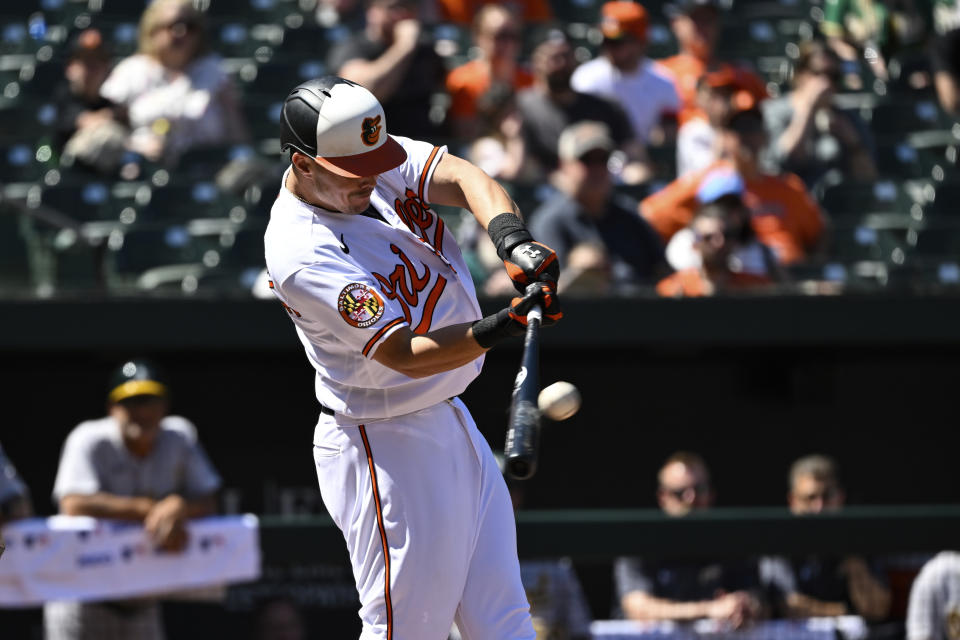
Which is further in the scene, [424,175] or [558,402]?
[424,175]

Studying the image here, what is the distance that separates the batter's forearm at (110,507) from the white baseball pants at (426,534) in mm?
2184

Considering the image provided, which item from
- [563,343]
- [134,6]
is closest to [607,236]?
[563,343]

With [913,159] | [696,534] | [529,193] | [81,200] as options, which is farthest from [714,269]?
[81,200]

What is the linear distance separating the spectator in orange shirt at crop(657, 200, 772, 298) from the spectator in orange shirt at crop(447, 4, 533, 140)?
1.65m

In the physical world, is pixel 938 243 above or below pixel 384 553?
above

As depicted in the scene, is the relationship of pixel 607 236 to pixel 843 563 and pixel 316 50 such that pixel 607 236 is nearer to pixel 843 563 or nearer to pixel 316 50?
pixel 843 563

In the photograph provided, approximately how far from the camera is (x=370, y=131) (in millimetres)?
3279

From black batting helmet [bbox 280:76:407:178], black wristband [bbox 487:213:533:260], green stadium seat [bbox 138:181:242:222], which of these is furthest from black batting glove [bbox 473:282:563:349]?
green stadium seat [bbox 138:181:242:222]

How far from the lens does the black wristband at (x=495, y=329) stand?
123 inches

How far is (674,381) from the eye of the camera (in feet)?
23.8

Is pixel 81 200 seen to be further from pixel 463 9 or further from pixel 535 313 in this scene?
pixel 535 313

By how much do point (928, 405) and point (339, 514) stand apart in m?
4.49

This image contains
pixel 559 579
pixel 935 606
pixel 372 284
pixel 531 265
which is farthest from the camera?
pixel 559 579

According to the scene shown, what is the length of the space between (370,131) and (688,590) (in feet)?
8.57
